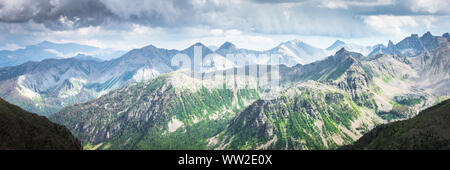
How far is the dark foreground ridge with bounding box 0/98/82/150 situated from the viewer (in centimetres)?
14112

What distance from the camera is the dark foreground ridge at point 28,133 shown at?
141m

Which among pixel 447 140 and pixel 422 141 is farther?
pixel 422 141

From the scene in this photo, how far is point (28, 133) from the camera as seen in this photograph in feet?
505
